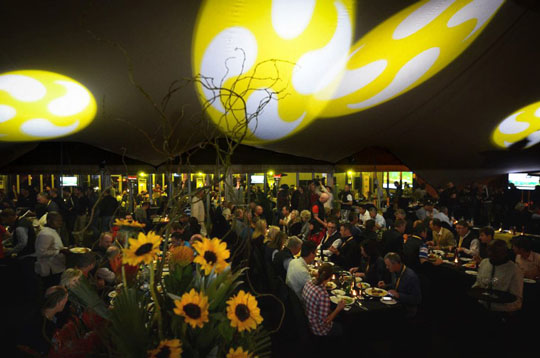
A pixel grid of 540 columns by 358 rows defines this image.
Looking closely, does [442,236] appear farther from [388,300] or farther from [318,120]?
Answer: [318,120]

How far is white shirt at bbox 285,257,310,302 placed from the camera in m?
3.27

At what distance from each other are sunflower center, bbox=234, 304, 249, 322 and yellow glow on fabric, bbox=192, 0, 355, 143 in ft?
6.88

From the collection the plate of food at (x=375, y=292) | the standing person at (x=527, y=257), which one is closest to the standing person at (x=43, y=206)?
the plate of food at (x=375, y=292)

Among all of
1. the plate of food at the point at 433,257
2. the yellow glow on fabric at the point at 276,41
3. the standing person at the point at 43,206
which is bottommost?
the plate of food at the point at 433,257

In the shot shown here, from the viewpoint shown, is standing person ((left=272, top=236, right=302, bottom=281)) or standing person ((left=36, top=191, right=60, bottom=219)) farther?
standing person ((left=36, top=191, right=60, bottom=219))

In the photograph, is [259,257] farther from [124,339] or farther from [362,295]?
[124,339]

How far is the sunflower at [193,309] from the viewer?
3.12ft

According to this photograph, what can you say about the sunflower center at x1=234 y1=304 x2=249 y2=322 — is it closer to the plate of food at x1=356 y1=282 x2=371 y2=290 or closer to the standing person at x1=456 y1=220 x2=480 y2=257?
the plate of food at x1=356 y1=282 x2=371 y2=290

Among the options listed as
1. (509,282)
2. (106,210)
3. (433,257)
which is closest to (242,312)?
(509,282)

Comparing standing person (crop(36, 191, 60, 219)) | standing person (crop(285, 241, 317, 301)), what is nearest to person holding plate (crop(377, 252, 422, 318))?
standing person (crop(285, 241, 317, 301))

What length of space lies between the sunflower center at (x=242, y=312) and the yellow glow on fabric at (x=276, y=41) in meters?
2.10

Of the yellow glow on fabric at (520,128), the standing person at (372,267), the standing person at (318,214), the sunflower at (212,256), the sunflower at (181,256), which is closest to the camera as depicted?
the sunflower at (212,256)

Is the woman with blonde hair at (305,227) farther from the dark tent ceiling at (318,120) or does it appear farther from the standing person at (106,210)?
the standing person at (106,210)

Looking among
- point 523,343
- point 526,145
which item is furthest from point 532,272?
point 526,145
